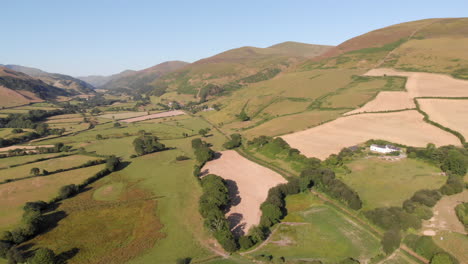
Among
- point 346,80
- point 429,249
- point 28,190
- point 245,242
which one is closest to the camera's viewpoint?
point 429,249

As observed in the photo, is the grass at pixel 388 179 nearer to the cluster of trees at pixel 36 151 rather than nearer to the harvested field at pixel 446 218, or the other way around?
the harvested field at pixel 446 218

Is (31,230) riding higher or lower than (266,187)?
higher

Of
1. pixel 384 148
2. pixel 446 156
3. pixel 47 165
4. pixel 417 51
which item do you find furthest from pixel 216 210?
pixel 417 51

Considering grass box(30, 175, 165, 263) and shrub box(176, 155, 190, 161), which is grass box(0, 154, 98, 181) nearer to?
grass box(30, 175, 165, 263)

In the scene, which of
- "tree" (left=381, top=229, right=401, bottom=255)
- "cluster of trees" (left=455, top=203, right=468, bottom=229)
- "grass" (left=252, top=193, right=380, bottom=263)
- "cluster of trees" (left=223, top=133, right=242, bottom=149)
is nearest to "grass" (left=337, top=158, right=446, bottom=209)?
"grass" (left=252, top=193, right=380, bottom=263)

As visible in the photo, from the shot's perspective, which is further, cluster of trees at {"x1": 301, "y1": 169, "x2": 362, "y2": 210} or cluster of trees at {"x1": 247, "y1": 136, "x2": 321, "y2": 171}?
cluster of trees at {"x1": 247, "y1": 136, "x2": 321, "y2": 171}

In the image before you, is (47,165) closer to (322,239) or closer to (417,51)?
(322,239)
